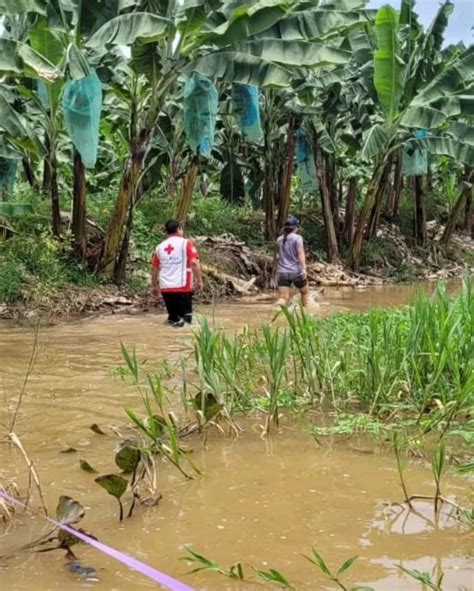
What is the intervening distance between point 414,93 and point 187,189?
4.76 meters

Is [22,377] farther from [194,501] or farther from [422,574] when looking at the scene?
[422,574]

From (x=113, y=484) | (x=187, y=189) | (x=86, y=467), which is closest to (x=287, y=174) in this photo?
(x=187, y=189)

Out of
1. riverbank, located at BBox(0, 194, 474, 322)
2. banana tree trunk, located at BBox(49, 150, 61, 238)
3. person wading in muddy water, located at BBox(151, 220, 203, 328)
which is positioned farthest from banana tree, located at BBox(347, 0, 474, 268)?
banana tree trunk, located at BBox(49, 150, 61, 238)

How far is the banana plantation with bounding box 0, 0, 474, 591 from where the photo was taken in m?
2.84

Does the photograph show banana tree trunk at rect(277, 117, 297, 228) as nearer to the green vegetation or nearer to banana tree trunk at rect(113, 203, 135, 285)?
the green vegetation

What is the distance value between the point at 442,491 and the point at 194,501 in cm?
113

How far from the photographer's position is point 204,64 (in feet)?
33.4

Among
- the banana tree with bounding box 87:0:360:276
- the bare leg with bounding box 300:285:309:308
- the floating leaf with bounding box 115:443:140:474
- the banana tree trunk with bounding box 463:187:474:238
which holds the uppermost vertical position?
the banana tree with bounding box 87:0:360:276

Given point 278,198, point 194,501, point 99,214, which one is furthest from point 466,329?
point 278,198

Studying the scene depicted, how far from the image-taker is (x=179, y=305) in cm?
916

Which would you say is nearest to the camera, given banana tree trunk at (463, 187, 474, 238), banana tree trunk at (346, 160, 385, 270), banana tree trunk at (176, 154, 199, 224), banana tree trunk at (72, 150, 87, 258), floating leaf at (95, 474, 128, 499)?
floating leaf at (95, 474, 128, 499)

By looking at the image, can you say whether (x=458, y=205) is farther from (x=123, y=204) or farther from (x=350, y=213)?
(x=123, y=204)

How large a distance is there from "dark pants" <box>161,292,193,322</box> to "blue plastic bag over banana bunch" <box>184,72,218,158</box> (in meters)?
3.14

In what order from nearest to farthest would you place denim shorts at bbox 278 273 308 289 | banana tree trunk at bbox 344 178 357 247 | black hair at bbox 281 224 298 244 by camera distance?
black hair at bbox 281 224 298 244, denim shorts at bbox 278 273 308 289, banana tree trunk at bbox 344 178 357 247
